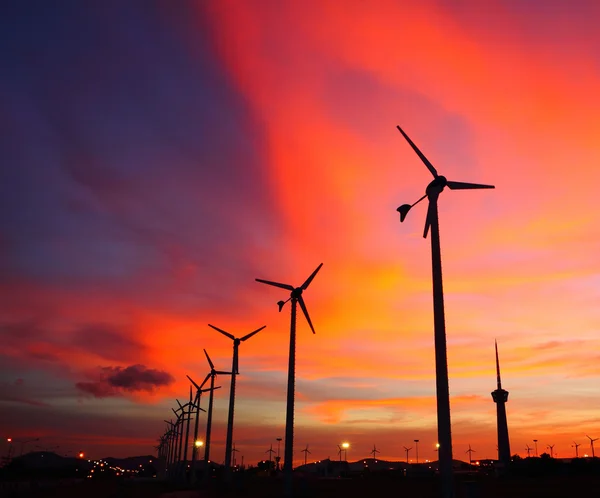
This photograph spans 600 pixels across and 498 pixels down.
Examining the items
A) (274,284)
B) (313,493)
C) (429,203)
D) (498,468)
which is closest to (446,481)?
(429,203)

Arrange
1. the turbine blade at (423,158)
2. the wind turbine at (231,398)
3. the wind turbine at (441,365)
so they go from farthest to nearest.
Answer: the wind turbine at (231,398), the turbine blade at (423,158), the wind turbine at (441,365)

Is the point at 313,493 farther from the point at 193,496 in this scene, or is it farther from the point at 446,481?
the point at 446,481

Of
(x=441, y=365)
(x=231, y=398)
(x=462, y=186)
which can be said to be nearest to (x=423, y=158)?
(x=462, y=186)

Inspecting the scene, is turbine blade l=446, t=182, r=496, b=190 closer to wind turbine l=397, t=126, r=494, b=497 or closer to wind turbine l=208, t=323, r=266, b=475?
wind turbine l=397, t=126, r=494, b=497

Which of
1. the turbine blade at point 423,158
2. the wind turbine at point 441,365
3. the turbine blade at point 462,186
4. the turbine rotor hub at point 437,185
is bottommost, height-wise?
the wind turbine at point 441,365

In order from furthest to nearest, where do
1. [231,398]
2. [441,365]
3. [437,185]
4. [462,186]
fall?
[231,398] < [462,186] < [437,185] < [441,365]

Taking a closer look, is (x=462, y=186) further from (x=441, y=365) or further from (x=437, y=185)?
(x=441, y=365)

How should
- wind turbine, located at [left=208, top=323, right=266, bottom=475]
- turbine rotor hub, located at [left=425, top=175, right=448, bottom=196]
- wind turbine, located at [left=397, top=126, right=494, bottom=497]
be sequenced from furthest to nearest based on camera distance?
wind turbine, located at [left=208, top=323, right=266, bottom=475] < turbine rotor hub, located at [left=425, top=175, right=448, bottom=196] < wind turbine, located at [left=397, top=126, right=494, bottom=497]

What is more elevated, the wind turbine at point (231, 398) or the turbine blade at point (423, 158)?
the turbine blade at point (423, 158)

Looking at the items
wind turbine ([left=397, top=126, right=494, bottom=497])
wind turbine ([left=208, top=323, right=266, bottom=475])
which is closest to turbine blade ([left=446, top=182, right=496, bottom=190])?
wind turbine ([left=397, top=126, right=494, bottom=497])

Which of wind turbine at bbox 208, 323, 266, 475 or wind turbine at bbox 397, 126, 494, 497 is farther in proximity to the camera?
wind turbine at bbox 208, 323, 266, 475

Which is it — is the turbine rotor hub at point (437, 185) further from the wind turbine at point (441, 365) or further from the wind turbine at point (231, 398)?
the wind turbine at point (231, 398)

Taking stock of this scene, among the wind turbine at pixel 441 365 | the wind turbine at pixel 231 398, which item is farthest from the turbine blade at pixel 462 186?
the wind turbine at pixel 231 398

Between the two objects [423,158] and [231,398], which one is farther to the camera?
[231,398]
